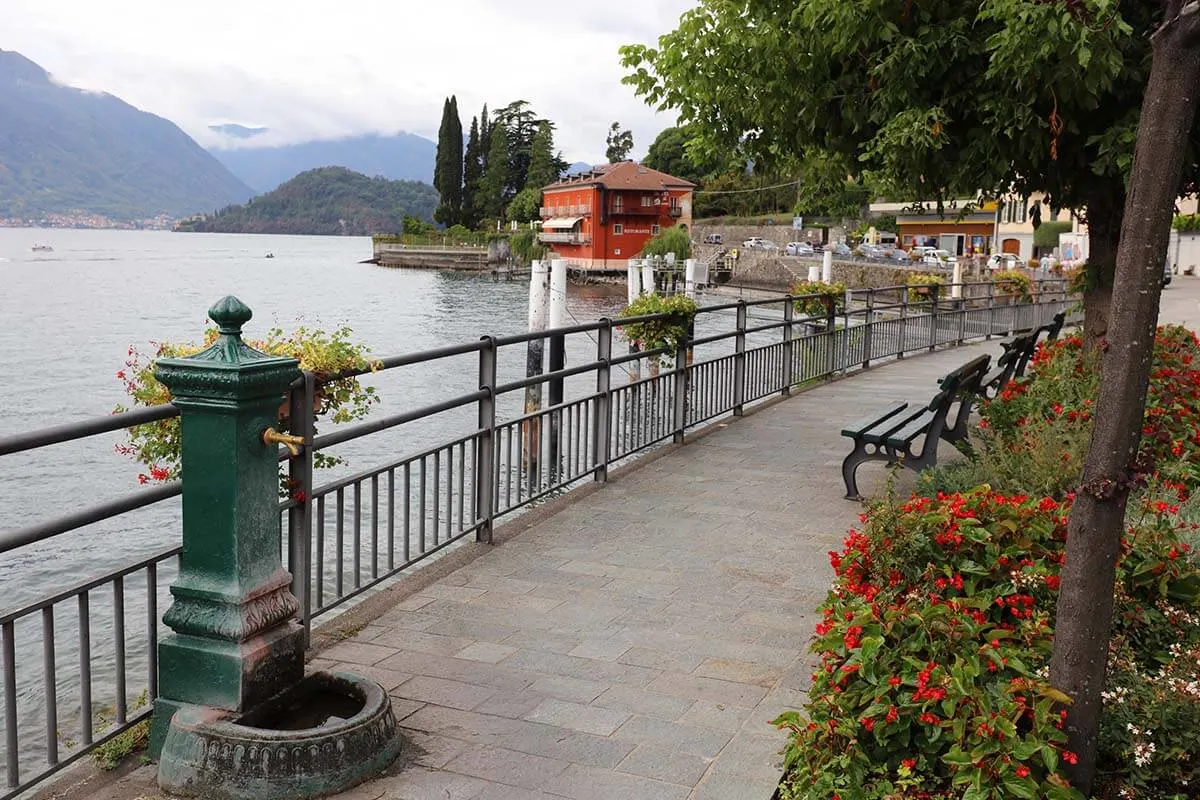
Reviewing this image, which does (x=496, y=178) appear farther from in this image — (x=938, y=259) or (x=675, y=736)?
(x=675, y=736)

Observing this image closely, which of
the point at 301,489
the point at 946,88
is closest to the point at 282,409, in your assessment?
the point at 301,489

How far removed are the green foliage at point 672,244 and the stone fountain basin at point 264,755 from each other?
84.7m

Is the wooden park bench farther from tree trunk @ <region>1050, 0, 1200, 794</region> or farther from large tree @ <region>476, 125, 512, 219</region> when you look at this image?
large tree @ <region>476, 125, 512, 219</region>

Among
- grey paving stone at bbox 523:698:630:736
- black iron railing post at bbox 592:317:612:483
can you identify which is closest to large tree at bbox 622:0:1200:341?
black iron railing post at bbox 592:317:612:483

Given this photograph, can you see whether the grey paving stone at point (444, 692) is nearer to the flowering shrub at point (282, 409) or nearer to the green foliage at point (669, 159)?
the flowering shrub at point (282, 409)

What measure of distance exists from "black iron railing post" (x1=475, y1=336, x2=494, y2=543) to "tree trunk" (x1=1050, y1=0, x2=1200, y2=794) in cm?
384

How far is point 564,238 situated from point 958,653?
94.7 meters

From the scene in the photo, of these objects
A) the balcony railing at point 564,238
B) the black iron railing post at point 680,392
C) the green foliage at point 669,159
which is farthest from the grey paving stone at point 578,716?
the green foliage at point 669,159

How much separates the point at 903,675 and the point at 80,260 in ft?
439

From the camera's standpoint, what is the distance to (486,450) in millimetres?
6523

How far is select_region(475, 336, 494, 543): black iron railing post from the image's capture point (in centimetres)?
630

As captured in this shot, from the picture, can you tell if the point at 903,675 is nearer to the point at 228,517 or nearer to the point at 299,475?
the point at 228,517

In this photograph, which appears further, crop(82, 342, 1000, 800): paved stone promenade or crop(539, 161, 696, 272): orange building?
crop(539, 161, 696, 272): orange building

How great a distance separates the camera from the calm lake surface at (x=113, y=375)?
9.69 metres
